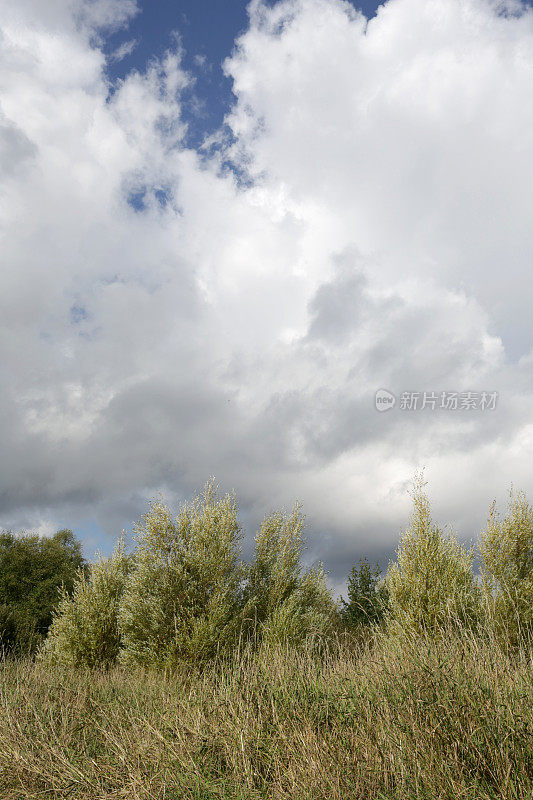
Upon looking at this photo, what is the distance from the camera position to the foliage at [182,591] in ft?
55.4

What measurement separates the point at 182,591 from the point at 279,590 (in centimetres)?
424

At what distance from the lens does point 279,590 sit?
20.1 meters

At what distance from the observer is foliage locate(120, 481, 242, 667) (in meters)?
16.9

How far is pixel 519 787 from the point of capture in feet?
15.6

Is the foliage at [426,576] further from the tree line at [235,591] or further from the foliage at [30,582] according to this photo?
the foliage at [30,582]

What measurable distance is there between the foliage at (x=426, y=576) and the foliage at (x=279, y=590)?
122 inches

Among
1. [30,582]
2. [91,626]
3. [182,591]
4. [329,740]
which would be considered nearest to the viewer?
[329,740]

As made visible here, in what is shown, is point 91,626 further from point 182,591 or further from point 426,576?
point 426,576

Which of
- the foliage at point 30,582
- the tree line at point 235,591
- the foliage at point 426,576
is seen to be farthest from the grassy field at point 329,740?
the foliage at point 30,582

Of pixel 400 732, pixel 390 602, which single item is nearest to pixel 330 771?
pixel 400 732

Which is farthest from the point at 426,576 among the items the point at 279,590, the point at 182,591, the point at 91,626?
the point at 91,626

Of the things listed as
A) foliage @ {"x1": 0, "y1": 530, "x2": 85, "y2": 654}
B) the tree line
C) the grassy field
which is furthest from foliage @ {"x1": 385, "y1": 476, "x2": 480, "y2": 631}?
foliage @ {"x1": 0, "y1": 530, "x2": 85, "y2": 654}

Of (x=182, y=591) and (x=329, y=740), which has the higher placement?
(x=182, y=591)

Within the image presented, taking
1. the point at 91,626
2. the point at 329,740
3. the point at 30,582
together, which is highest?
the point at 30,582
